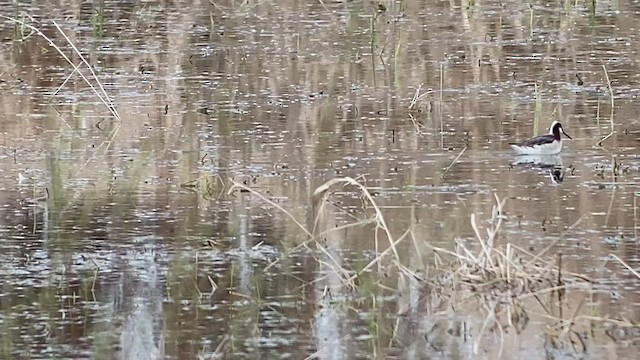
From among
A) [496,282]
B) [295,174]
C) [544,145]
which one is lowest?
[496,282]

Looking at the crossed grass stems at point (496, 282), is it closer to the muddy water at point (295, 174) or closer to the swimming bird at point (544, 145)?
the muddy water at point (295, 174)

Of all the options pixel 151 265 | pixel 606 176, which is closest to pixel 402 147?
pixel 606 176

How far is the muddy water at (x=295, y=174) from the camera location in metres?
6.34

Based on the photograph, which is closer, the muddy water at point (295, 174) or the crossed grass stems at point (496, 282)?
the muddy water at point (295, 174)

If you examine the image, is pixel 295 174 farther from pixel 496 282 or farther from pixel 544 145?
pixel 496 282

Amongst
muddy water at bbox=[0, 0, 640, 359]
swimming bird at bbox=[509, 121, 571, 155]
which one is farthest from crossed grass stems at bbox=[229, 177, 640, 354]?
swimming bird at bbox=[509, 121, 571, 155]

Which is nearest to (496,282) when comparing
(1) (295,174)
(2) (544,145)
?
(1) (295,174)

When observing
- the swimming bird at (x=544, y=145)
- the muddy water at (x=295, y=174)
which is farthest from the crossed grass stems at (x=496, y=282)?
the swimming bird at (x=544, y=145)

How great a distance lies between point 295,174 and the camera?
9156 millimetres

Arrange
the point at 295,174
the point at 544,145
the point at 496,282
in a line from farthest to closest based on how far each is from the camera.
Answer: the point at 544,145, the point at 295,174, the point at 496,282

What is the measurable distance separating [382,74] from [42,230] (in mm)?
5166

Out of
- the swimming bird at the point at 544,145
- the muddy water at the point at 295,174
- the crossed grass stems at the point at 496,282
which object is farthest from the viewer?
the swimming bird at the point at 544,145

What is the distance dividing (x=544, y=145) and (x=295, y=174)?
159 centimetres

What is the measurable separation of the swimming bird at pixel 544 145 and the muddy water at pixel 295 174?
8 cm
